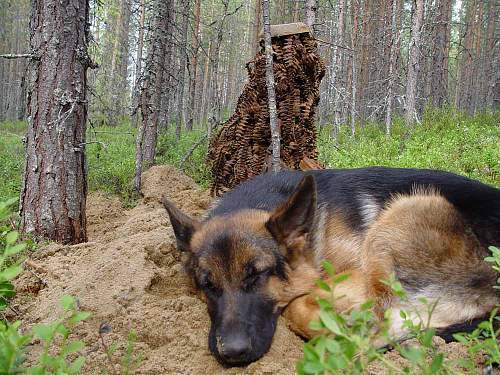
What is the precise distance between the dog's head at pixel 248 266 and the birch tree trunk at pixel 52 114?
6.25 feet

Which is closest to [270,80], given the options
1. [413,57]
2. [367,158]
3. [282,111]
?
[282,111]

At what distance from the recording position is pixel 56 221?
4738 millimetres

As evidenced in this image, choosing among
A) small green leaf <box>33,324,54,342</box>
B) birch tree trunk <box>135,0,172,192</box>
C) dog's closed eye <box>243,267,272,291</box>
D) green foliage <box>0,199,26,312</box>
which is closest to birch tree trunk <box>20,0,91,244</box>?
birch tree trunk <box>135,0,172,192</box>

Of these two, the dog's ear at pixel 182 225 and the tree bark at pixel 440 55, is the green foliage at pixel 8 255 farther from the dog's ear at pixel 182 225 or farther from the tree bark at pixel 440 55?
the tree bark at pixel 440 55

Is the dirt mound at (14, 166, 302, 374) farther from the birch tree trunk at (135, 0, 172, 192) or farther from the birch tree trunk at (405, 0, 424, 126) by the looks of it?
the birch tree trunk at (405, 0, 424, 126)

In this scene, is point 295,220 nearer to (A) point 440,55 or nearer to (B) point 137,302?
(B) point 137,302

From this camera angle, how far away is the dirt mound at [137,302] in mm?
2678

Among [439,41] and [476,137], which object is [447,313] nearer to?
[476,137]

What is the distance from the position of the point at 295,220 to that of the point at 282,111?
3019 millimetres

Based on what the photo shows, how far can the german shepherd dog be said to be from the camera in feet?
9.40

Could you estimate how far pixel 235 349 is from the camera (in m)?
2.53

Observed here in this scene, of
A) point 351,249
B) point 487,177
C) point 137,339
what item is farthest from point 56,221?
point 487,177

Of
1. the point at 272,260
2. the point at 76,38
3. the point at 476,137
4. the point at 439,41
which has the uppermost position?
the point at 439,41

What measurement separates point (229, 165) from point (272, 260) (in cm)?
324
